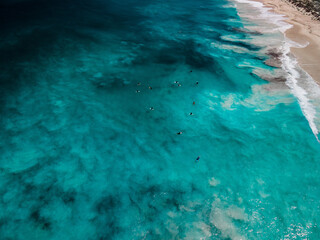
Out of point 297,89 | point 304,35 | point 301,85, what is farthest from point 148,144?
point 304,35

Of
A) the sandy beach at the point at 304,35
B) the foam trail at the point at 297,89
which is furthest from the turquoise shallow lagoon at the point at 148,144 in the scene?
the sandy beach at the point at 304,35

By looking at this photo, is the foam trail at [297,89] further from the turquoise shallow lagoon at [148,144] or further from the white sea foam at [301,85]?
the turquoise shallow lagoon at [148,144]

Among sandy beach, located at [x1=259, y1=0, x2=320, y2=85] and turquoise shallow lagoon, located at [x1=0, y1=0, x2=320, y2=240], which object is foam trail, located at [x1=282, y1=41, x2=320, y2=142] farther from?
sandy beach, located at [x1=259, y1=0, x2=320, y2=85]

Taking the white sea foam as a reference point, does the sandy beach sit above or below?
above

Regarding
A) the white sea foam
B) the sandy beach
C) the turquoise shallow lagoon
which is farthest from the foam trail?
the sandy beach

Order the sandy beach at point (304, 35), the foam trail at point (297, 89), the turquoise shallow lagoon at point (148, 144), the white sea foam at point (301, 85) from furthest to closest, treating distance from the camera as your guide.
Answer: the sandy beach at point (304, 35) < the white sea foam at point (301, 85) < the foam trail at point (297, 89) < the turquoise shallow lagoon at point (148, 144)

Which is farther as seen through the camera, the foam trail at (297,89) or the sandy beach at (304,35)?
the sandy beach at (304,35)

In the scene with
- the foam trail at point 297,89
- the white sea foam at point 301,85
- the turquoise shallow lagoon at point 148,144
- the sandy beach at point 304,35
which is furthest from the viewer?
the sandy beach at point 304,35
